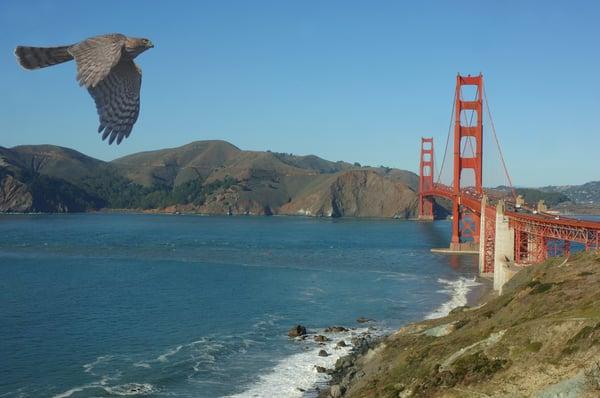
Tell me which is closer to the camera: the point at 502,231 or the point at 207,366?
the point at 207,366

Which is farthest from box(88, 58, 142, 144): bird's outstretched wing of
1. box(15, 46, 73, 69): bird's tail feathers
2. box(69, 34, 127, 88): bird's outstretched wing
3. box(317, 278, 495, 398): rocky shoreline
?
box(317, 278, 495, 398): rocky shoreline

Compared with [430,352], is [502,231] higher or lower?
higher

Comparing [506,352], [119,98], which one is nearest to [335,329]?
[506,352]

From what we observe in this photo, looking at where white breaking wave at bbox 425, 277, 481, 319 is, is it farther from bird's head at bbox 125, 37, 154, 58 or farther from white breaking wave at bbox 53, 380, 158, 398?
bird's head at bbox 125, 37, 154, 58

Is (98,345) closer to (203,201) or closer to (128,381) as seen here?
(128,381)

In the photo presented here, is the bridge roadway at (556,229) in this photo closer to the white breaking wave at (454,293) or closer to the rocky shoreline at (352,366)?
the white breaking wave at (454,293)

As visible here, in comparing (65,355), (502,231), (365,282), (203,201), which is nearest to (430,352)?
(65,355)
